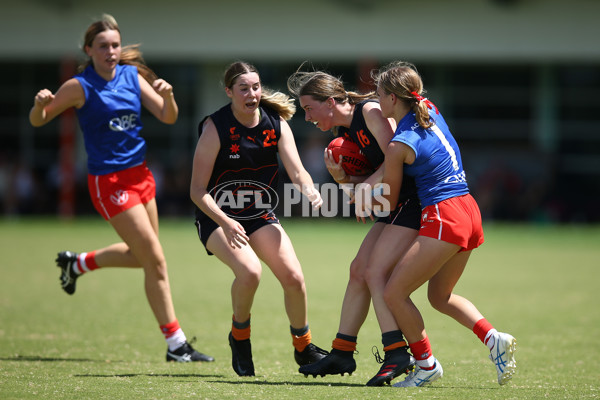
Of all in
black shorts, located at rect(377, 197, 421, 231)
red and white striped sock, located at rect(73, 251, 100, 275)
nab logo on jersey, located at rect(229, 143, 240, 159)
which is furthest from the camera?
red and white striped sock, located at rect(73, 251, 100, 275)

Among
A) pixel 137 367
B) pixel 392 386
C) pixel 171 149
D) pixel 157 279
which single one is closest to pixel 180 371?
pixel 137 367

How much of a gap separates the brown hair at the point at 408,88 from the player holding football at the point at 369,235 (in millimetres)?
246

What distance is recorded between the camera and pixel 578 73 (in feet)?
76.8

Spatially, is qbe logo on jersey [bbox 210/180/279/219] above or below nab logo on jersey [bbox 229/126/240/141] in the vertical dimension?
below

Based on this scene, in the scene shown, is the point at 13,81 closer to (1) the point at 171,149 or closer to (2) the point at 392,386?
(1) the point at 171,149

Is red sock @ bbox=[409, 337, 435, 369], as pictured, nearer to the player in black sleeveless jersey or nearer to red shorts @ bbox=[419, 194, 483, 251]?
red shorts @ bbox=[419, 194, 483, 251]

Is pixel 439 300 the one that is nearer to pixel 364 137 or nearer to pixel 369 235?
pixel 369 235

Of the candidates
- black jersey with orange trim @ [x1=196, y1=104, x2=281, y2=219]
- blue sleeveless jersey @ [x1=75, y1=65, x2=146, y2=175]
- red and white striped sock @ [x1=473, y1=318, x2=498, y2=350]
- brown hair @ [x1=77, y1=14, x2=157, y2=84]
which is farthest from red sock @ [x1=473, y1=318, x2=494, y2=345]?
brown hair @ [x1=77, y1=14, x2=157, y2=84]

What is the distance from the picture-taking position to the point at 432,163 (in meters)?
5.01

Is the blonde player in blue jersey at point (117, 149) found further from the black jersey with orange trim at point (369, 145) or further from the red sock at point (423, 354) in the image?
the red sock at point (423, 354)

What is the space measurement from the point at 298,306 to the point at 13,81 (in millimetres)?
21689

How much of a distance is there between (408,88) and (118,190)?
2.51 m

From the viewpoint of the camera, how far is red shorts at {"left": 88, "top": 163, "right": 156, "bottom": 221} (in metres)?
6.20

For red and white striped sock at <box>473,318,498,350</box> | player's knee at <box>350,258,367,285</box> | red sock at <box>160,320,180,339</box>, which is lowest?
red sock at <box>160,320,180,339</box>
